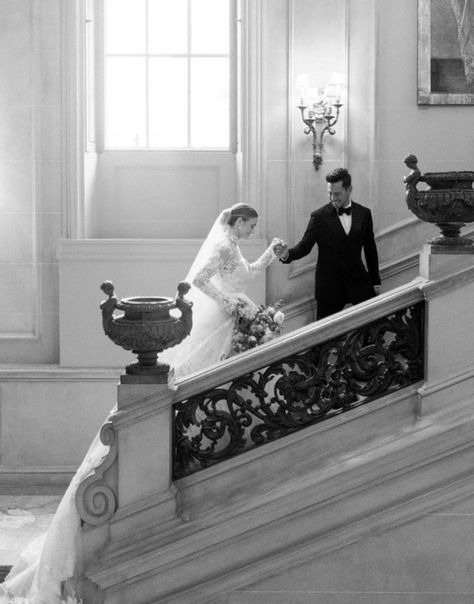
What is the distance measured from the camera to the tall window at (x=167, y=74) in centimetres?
973

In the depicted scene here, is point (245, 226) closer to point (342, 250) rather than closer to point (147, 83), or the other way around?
point (342, 250)

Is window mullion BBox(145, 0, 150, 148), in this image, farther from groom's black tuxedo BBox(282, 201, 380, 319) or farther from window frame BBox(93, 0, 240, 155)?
groom's black tuxedo BBox(282, 201, 380, 319)

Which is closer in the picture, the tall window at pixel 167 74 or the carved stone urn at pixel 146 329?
the carved stone urn at pixel 146 329

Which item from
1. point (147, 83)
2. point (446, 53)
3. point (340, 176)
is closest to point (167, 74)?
point (147, 83)

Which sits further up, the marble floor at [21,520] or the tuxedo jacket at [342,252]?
the tuxedo jacket at [342,252]

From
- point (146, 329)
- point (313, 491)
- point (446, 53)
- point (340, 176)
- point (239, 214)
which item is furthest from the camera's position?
point (446, 53)

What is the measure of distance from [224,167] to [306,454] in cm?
478

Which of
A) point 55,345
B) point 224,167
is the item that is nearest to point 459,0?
point 224,167

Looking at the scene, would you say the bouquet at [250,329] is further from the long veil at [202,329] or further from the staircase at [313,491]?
the staircase at [313,491]

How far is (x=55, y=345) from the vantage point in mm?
9359

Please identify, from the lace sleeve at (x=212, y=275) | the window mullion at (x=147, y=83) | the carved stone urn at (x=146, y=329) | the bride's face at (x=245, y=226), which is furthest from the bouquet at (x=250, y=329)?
the window mullion at (x=147, y=83)

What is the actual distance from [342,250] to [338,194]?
453 millimetres

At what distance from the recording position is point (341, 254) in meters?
8.56

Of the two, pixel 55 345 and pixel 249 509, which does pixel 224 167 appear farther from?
pixel 249 509
